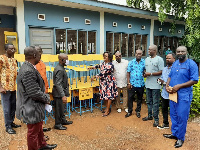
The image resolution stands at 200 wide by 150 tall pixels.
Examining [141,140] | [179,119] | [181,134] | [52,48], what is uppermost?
[52,48]

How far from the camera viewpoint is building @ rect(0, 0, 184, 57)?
6410 millimetres

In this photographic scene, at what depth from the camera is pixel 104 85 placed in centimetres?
521

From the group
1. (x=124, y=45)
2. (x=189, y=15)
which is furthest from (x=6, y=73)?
(x=189, y=15)

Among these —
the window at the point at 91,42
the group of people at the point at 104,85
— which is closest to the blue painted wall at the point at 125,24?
the window at the point at 91,42

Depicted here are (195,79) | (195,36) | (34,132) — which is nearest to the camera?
(34,132)

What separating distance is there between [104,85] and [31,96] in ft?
9.21

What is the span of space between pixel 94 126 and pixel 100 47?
15.9ft

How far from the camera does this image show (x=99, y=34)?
846cm

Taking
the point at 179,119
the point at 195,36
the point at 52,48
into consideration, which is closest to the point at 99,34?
the point at 52,48

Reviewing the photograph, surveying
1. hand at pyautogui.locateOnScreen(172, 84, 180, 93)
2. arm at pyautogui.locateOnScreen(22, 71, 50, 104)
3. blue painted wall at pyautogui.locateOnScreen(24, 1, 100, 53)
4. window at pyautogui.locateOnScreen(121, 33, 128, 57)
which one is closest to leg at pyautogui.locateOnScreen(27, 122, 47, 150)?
arm at pyautogui.locateOnScreen(22, 71, 50, 104)

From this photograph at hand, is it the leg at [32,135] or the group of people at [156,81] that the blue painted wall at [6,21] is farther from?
the leg at [32,135]

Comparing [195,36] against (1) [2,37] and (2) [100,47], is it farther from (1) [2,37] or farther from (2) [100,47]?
(1) [2,37]

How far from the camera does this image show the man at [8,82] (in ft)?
12.9

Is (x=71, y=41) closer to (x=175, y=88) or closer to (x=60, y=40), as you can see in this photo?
(x=60, y=40)
